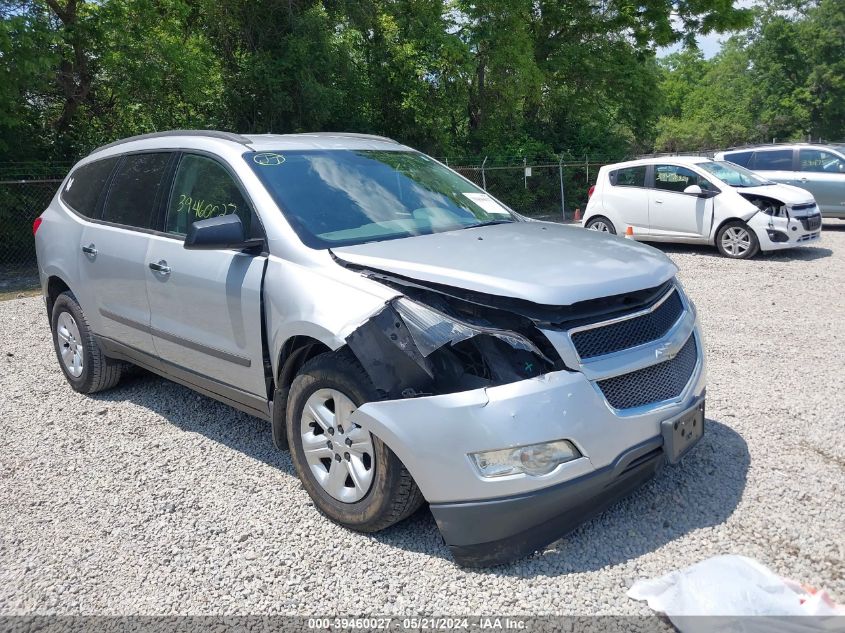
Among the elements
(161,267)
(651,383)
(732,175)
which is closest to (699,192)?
(732,175)

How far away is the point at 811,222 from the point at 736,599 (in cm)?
1025

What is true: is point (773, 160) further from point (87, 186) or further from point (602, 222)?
point (87, 186)

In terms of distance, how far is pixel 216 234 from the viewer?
357 centimetres

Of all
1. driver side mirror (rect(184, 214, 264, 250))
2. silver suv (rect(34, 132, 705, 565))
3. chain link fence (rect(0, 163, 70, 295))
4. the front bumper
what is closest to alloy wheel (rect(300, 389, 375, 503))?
silver suv (rect(34, 132, 705, 565))

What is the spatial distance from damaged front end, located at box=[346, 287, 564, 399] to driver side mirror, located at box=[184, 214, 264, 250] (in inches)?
38.6

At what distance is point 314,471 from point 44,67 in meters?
11.3

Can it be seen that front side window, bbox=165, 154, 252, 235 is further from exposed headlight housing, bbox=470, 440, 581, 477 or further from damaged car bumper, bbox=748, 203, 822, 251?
damaged car bumper, bbox=748, 203, 822, 251

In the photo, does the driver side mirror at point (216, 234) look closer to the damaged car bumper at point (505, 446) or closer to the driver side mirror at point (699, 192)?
the damaged car bumper at point (505, 446)

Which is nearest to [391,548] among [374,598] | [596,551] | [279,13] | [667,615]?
[374,598]

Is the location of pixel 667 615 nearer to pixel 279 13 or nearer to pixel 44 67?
pixel 44 67

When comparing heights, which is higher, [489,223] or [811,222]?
[489,223]

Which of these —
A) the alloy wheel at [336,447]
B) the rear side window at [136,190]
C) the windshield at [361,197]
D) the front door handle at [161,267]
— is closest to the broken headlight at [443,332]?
the alloy wheel at [336,447]

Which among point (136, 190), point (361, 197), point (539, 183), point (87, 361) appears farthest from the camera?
point (539, 183)

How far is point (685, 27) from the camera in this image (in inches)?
995
